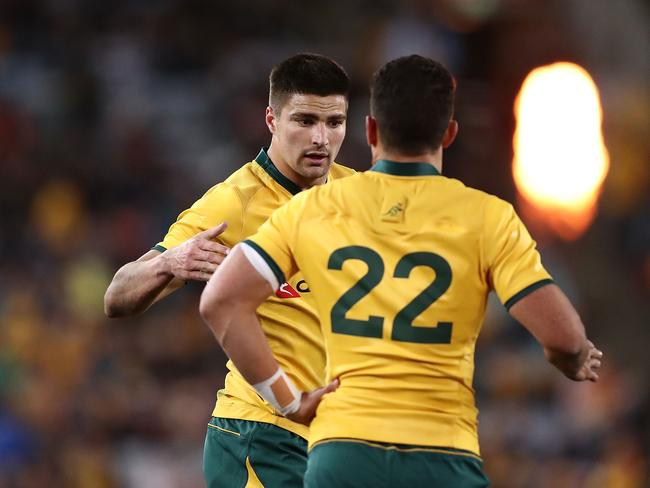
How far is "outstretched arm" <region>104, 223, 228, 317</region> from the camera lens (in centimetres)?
533

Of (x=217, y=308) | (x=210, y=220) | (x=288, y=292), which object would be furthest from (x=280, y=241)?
(x=288, y=292)

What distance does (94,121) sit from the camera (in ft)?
52.8

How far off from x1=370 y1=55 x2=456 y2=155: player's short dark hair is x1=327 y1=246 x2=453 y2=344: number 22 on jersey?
0.36 metres

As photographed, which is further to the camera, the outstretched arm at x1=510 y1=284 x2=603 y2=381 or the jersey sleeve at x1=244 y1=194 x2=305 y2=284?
the jersey sleeve at x1=244 y1=194 x2=305 y2=284

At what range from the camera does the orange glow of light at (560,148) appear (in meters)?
15.3

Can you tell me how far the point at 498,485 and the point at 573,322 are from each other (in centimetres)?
851

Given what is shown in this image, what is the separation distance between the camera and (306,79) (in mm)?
5965

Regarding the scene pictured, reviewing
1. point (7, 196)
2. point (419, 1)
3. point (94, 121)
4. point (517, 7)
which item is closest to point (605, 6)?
point (517, 7)

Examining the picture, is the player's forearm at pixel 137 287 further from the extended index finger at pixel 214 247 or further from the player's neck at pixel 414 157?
the player's neck at pixel 414 157

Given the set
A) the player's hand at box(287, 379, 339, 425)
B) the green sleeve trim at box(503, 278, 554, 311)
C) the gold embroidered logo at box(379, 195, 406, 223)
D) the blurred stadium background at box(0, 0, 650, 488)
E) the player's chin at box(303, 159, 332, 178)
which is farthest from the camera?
the blurred stadium background at box(0, 0, 650, 488)

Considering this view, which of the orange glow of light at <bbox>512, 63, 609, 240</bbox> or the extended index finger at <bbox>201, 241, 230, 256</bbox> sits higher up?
the extended index finger at <bbox>201, 241, 230, 256</bbox>

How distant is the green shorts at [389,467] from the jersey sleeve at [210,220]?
1.45 metres

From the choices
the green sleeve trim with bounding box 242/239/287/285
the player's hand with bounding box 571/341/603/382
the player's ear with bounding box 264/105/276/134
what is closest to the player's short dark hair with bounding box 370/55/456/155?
the green sleeve trim with bounding box 242/239/287/285

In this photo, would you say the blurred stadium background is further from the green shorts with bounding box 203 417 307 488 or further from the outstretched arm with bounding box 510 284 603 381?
the outstretched arm with bounding box 510 284 603 381
